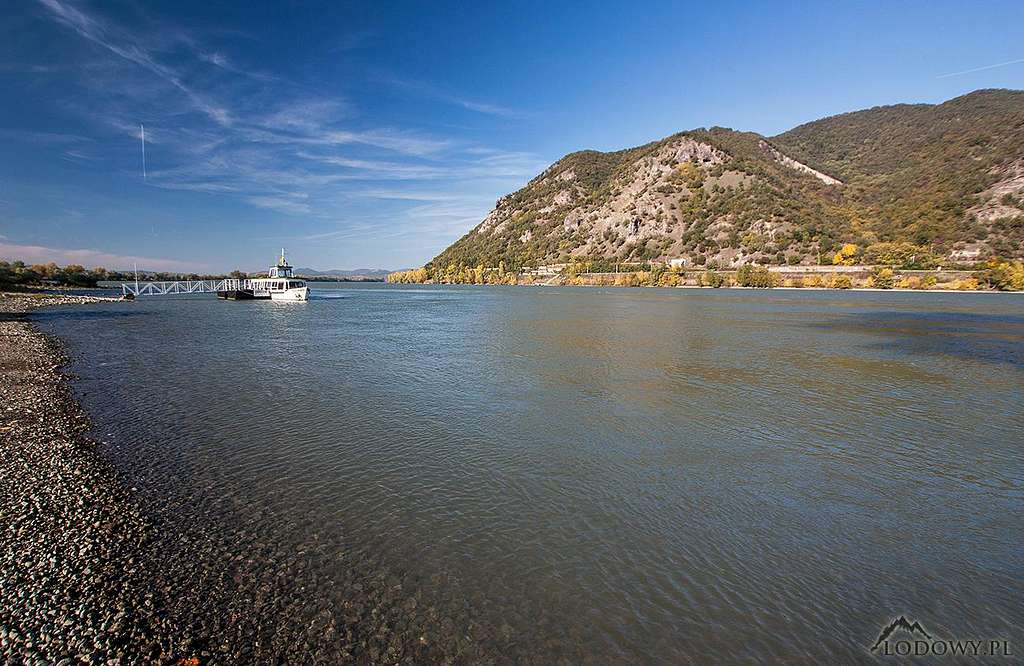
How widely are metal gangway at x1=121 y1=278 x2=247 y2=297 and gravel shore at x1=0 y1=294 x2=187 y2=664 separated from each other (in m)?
106

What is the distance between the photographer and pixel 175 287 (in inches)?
5512

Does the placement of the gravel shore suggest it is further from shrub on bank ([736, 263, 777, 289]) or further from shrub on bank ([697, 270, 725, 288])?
shrub on bank ([697, 270, 725, 288])

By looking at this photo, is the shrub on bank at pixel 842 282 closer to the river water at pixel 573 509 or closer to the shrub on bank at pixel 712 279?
the shrub on bank at pixel 712 279

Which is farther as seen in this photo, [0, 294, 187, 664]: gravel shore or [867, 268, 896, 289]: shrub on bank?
[867, 268, 896, 289]: shrub on bank

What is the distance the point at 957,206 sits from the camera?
143m

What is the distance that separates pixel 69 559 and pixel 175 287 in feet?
547

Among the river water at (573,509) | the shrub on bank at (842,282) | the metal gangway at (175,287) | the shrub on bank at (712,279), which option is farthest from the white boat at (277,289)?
the shrub on bank at (842,282)

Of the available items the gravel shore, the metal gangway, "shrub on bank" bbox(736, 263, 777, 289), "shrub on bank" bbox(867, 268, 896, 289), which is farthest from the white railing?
"shrub on bank" bbox(867, 268, 896, 289)

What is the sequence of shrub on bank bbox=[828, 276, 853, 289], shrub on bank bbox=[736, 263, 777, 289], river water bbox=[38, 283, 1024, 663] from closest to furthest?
river water bbox=[38, 283, 1024, 663] → shrub on bank bbox=[828, 276, 853, 289] → shrub on bank bbox=[736, 263, 777, 289]

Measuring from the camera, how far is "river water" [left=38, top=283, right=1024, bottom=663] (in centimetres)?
614

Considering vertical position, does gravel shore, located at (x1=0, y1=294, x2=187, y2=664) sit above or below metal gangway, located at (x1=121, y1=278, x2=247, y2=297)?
below

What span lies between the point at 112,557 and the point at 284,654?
4.11m

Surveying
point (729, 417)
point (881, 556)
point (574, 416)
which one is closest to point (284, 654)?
point (881, 556)

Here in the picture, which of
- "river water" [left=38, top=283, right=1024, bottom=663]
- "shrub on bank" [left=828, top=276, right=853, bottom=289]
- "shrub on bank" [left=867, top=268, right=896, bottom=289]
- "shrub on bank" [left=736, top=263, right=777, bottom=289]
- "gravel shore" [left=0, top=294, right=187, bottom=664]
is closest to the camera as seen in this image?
"gravel shore" [left=0, top=294, right=187, bottom=664]
